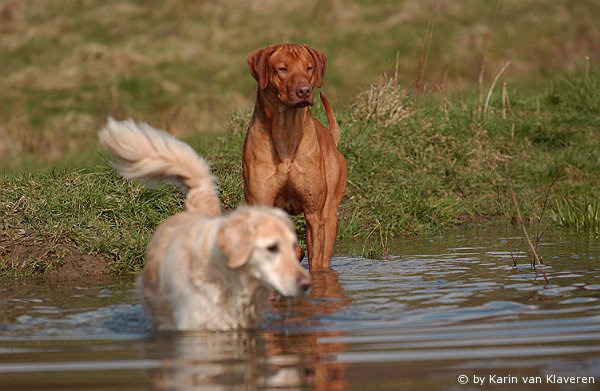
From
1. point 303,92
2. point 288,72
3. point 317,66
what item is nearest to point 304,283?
point 303,92

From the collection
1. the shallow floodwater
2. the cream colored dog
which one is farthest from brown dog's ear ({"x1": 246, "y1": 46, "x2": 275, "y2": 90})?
the cream colored dog

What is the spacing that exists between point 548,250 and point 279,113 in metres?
2.68

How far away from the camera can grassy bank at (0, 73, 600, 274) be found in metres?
9.52

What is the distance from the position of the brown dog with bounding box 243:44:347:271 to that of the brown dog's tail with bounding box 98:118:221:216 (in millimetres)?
1721

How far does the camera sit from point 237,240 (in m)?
5.83

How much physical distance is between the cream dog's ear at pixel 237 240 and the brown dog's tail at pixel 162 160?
110cm

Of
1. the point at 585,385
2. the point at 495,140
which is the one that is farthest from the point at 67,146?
the point at 585,385

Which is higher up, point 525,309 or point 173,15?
point 173,15

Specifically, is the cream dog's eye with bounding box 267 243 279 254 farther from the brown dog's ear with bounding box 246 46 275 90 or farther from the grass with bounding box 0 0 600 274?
the grass with bounding box 0 0 600 274

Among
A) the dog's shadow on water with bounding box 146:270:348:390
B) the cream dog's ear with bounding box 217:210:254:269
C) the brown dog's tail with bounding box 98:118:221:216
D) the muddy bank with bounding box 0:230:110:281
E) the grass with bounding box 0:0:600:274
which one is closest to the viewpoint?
the dog's shadow on water with bounding box 146:270:348:390

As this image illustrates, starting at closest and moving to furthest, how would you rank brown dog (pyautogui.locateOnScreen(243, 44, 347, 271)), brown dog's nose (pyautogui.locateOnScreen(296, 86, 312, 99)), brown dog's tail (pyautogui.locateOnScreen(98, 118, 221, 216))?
brown dog's tail (pyautogui.locateOnScreen(98, 118, 221, 216)), brown dog's nose (pyautogui.locateOnScreen(296, 86, 312, 99)), brown dog (pyautogui.locateOnScreen(243, 44, 347, 271))

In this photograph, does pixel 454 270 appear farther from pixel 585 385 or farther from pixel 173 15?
pixel 173 15

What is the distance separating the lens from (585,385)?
4.53 m

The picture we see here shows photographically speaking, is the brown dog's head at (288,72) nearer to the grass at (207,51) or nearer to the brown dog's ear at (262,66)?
the brown dog's ear at (262,66)
